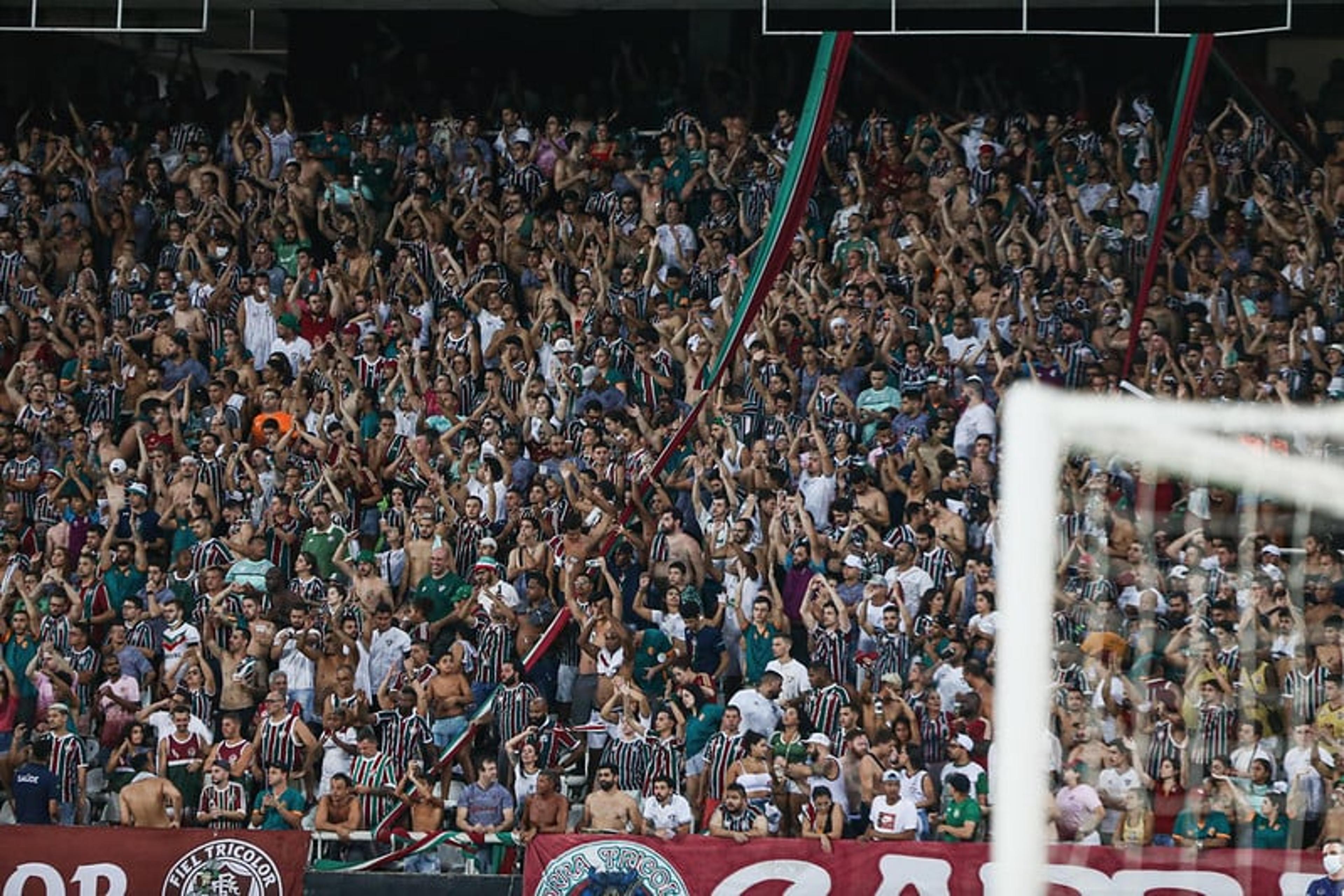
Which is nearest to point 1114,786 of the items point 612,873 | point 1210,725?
point 1210,725

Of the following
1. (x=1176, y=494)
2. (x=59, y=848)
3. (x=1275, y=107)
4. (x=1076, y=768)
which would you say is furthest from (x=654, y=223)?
(x=1176, y=494)

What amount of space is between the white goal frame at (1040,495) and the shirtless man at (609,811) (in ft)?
24.4

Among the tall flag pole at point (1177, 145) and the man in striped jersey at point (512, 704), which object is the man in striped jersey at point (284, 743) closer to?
the man in striped jersey at point (512, 704)

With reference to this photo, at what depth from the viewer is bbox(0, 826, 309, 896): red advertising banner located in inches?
506

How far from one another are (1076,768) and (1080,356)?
789 centimetres

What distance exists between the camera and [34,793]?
1385 centimetres

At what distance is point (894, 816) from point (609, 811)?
1811 mm

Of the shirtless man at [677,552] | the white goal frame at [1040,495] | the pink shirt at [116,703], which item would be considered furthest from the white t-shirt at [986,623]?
the white goal frame at [1040,495]

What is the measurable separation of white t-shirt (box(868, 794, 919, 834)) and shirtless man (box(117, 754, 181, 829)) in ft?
15.2

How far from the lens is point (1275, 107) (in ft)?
56.7

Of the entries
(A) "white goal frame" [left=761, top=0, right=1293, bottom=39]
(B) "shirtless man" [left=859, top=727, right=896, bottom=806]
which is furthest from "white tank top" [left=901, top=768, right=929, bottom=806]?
(A) "white goal frame" [left=761, top=0, right=1293, bottom=39]

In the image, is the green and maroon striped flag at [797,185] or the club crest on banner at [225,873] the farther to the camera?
the green and maroon striped flag at [797,185]

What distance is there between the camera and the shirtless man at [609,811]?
12.9m

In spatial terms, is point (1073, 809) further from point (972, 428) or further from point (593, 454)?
point (593, 454)
